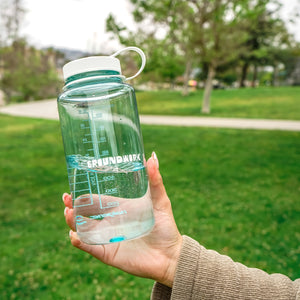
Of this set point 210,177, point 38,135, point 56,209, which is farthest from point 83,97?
point 38,135

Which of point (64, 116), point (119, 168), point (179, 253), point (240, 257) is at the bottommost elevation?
point (240, 257)

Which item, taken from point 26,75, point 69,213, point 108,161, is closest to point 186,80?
point 26,75

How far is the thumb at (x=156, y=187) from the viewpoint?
6.02ft

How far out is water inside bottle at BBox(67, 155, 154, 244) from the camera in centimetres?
168

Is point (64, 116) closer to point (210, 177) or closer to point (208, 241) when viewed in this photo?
point (208, 241)

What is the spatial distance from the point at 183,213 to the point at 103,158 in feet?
14.1

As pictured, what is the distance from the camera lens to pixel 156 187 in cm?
192

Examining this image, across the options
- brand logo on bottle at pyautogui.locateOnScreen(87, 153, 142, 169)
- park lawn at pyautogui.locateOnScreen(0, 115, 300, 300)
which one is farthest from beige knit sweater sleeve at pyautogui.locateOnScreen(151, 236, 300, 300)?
park lawn at pyautogui.locateOnScreen(0, 115, 300, 300)

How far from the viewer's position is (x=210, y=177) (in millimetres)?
7691

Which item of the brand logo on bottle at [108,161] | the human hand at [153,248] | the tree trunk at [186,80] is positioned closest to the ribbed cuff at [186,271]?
the human hand at [153,248]

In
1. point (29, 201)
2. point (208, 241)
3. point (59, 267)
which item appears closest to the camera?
point (59, 267)

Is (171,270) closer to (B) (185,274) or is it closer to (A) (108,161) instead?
(B) (185,274)

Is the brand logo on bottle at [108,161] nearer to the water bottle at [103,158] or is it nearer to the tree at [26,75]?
the water bottle at [103,158]

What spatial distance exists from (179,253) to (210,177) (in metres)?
6.08
